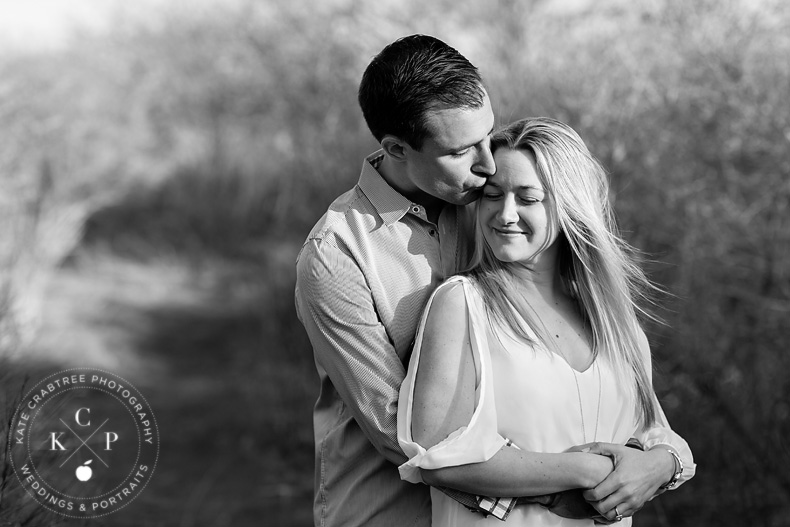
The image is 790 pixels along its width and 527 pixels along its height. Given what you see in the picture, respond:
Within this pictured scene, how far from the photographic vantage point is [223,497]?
19.4ft

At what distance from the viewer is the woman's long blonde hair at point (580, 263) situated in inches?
91.3

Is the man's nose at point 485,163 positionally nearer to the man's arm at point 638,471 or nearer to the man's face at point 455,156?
the man's face at point 455,156

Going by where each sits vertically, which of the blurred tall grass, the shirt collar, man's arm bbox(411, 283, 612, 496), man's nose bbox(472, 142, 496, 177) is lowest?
the blurred tall grass

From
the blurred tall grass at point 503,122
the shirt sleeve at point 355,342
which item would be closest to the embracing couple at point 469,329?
the shirt sleeve at point 355,342

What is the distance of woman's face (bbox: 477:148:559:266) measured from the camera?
2311 millimetres

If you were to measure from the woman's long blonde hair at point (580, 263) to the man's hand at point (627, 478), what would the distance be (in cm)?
19

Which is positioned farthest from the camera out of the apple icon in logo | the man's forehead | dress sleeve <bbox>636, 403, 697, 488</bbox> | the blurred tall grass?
the blurred tall grass

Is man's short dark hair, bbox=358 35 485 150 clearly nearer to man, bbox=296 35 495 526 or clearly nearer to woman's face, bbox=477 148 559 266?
man, bbox=296 35 495 526

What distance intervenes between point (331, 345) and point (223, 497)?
13.1ft

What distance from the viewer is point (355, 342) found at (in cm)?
221

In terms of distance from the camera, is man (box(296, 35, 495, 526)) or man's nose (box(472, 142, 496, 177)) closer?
man (box(296, 35, 495, 526))

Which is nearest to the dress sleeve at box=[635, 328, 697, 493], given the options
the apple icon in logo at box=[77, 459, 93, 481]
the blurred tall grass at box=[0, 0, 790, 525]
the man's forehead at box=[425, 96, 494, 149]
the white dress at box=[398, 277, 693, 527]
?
the white dress at box=[398, 277, 693, 527]

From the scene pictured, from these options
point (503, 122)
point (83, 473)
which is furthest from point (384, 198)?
point (503, 122)

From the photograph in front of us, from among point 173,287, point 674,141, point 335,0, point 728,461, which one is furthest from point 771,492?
point 173,287
